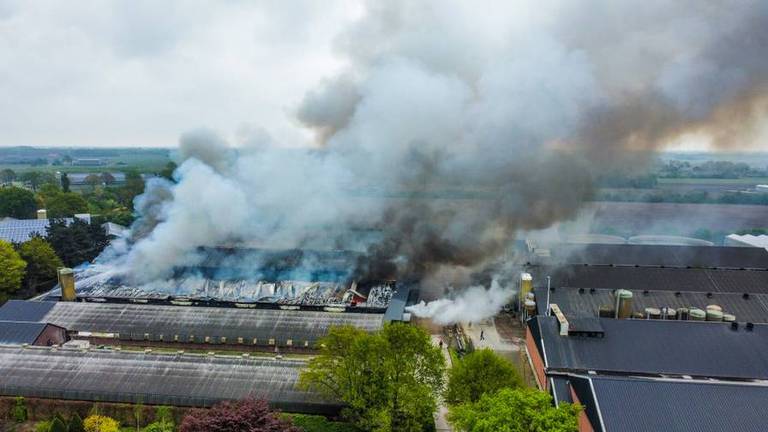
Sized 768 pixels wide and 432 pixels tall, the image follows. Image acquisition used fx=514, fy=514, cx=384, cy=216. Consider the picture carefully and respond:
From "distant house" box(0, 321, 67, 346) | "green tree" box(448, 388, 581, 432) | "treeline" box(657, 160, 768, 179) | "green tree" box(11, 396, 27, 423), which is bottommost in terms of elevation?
"green tree" box(11, 396, 27, 423)

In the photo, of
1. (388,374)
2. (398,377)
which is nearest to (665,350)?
(398,377)

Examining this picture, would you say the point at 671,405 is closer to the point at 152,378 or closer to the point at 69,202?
the point at 152,378

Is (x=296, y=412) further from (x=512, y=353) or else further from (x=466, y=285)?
(x=466, y=285)

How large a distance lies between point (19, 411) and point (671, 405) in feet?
86.6

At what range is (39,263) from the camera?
42.1 metres

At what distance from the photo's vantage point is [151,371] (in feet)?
78.1

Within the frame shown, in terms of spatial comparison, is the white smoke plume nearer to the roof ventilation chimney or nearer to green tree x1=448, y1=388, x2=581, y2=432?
green tree x1=448, y1=388, x2=581, y2=432

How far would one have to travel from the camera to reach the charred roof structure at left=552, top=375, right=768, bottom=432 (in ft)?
53.4

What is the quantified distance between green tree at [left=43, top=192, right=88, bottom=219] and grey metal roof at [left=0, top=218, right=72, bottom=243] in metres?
11.0

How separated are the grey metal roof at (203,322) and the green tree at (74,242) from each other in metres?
15.5

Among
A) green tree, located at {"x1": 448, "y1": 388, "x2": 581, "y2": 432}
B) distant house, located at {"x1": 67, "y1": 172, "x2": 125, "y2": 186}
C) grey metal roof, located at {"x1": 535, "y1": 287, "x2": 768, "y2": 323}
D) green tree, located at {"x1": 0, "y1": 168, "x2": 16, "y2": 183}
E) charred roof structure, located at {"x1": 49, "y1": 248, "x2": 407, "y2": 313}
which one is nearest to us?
green tree, located at {"x1": 448, "y1": 388, "x2": 581, "y2": 432}

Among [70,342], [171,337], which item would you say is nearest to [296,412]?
[171,337]

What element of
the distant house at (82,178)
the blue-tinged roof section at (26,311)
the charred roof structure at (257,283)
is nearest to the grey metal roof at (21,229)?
the charred roof structure at (257,283)

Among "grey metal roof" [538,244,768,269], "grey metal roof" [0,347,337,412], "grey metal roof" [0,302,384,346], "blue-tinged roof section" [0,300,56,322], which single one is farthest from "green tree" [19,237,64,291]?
"grey metal roof" [538,244,768,269]
